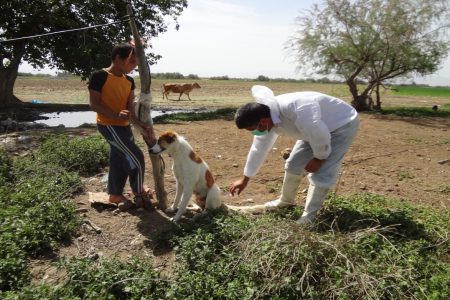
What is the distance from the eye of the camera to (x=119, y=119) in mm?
4691

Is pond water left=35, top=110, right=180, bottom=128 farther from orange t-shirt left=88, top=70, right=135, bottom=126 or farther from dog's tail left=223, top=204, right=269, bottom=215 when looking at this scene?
dog's tail left=223, top=204, right=269, bottom=215

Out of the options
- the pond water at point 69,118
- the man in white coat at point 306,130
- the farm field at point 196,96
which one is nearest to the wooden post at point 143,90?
the man in white coat at point 306,130

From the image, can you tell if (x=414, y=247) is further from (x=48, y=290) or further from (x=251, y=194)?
(x=48, y=290)

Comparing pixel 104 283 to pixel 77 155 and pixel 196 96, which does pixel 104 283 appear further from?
pixel 196 96

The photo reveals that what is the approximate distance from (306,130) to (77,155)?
4311 millimetres

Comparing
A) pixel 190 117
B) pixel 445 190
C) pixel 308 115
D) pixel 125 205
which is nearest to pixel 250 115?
pixel 308 115

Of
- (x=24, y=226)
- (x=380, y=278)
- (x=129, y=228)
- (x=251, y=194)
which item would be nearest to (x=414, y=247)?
(x=380, y=278)

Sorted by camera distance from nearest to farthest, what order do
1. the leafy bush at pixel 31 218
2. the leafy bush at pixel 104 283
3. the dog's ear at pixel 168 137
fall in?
1. the leafy bush at pixel 104 283
2. the leafy bush at pixel 31 218
3. the dog's ear at pixel 168 137

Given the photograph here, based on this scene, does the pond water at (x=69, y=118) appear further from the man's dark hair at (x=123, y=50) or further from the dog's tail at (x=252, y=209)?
the dog's tail at (x=252, y=209)

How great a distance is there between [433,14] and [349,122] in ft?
50.3

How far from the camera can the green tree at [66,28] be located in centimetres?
1543

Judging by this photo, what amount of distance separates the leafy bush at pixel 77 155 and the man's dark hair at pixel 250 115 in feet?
11.8

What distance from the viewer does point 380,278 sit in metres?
3.30

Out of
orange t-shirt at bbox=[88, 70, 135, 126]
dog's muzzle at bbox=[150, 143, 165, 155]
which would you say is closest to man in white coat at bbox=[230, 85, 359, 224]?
dog's muzzle at bbox=[150, 143, 165, 155]
